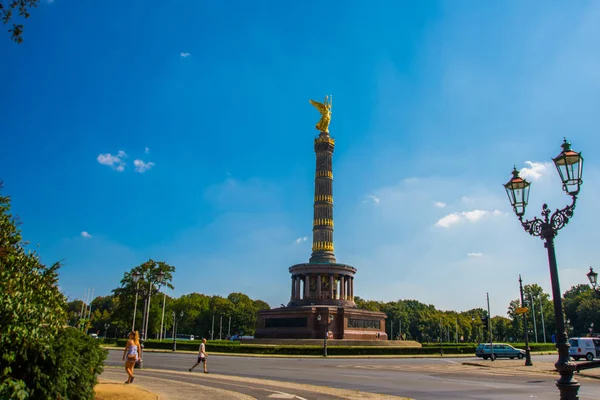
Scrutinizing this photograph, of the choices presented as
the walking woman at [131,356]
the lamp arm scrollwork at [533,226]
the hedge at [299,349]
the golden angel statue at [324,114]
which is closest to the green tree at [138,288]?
the hedge at [299,349]

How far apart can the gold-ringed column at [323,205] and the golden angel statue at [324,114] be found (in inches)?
108

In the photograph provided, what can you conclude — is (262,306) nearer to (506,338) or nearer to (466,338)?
(466,338)

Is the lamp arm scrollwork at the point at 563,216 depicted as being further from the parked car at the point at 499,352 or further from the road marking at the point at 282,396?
the parked car at the point at 499,352

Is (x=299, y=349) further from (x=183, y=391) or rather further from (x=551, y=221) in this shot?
(x=551, y=221)

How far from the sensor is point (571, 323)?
98188mm

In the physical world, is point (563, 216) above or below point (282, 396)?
above

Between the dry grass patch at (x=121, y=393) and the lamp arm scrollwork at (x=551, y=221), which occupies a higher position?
the lamp arm scrollwork at (x=551, y=221)

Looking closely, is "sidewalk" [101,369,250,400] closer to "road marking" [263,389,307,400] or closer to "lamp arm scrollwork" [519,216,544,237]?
"road marking" [263,389,307,400]

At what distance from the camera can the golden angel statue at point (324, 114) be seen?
76.9m

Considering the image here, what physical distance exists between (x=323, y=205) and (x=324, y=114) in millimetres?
17145

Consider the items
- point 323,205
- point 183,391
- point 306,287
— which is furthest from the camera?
point 323,205

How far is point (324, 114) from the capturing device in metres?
78.0

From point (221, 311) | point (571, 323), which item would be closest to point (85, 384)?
point (221, 311)

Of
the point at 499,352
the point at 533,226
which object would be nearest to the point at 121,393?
A: the point at 533,226
